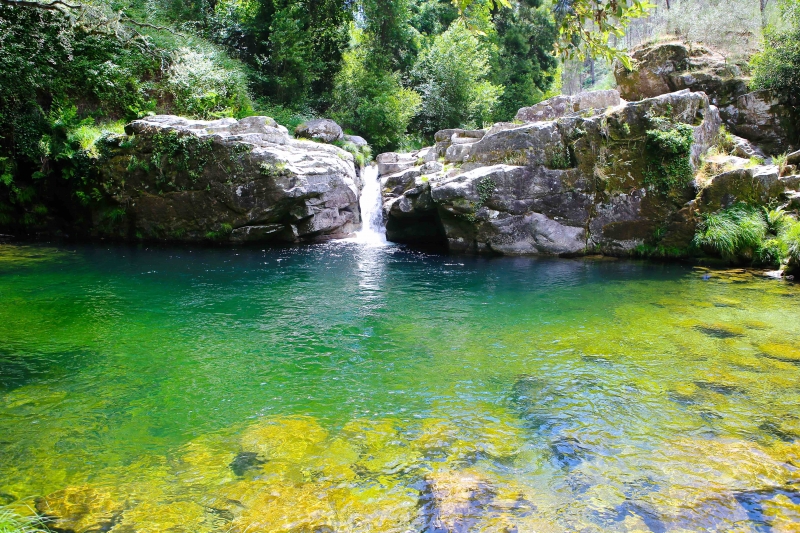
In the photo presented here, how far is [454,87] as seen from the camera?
101 ft

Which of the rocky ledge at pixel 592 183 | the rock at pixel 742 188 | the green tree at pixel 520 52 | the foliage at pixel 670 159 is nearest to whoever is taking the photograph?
the rock at pixel 742 188

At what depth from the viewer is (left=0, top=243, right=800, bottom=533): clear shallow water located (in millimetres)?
4445

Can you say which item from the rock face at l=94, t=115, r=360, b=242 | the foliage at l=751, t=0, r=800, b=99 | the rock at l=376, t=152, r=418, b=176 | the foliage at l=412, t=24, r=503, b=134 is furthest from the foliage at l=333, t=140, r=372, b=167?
the foliage at l=751, t=0, r=800, b=99

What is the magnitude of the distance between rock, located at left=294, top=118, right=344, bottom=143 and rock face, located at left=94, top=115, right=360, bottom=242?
4154 mm

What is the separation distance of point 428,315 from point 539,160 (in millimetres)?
8970

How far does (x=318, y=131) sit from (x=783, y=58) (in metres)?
19.7

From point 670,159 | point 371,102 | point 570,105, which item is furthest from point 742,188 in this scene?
point 371,102

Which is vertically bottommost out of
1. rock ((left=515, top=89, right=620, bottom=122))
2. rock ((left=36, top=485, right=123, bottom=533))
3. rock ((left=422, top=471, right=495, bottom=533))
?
rock ((left=422, top=471, right=495, bottom=533))

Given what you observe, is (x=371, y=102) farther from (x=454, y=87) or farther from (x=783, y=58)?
(x=783, y=58)

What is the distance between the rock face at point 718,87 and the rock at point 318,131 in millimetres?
13534

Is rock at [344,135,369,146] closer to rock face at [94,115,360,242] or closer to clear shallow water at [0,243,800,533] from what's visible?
rock face at [94,115,360,242]

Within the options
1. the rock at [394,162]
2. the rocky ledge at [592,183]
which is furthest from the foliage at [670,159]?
the rock at [394,162]

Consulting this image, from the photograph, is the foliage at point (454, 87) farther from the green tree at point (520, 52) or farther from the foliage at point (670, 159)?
the foliage at point (670, 159)

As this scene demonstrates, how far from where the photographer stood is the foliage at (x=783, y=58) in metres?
20.9
